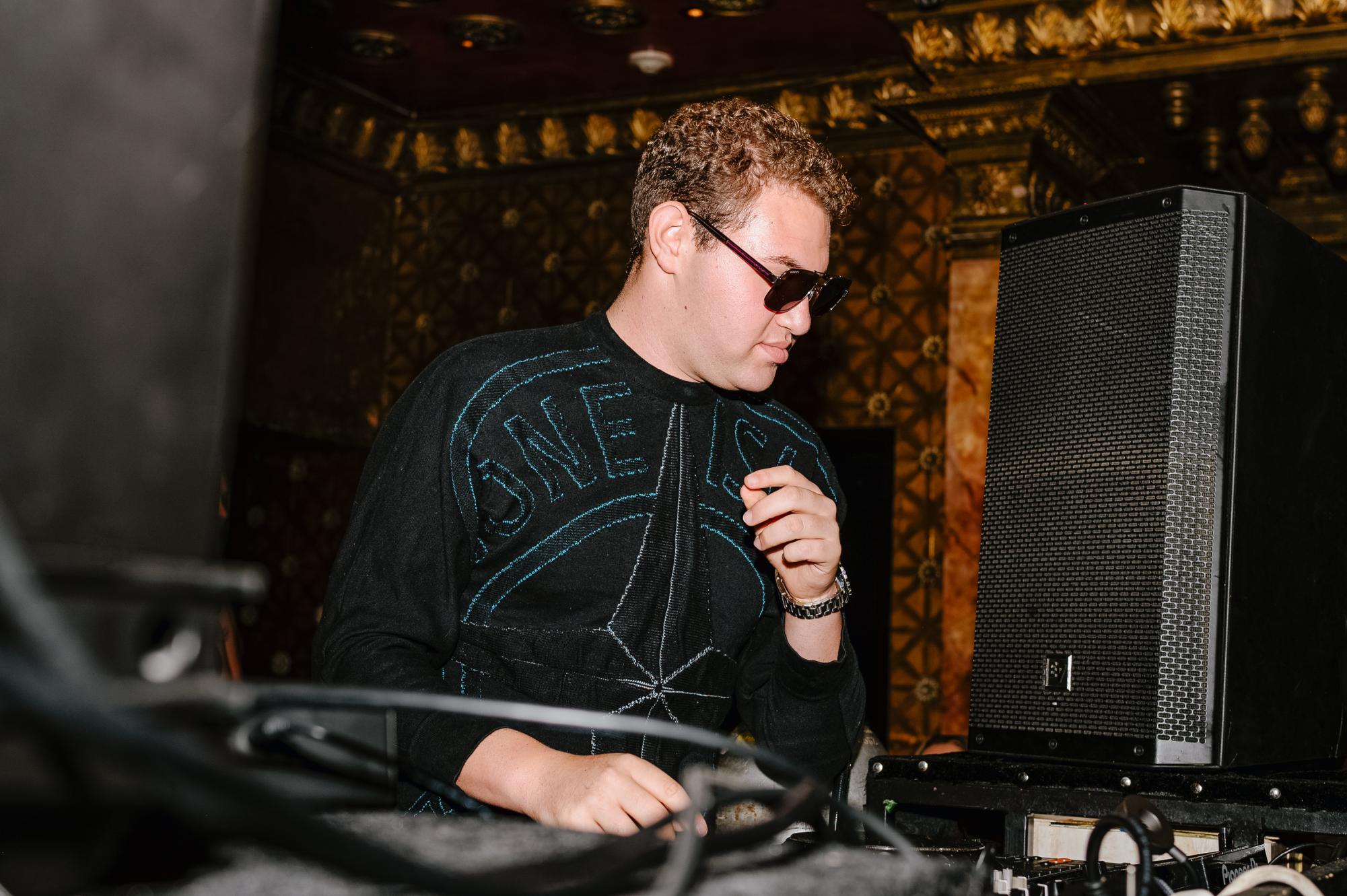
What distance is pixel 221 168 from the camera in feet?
1.34

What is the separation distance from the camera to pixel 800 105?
6.29m

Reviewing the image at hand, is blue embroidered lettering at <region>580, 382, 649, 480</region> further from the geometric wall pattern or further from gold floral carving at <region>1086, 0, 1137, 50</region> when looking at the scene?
the geometric wall pattern

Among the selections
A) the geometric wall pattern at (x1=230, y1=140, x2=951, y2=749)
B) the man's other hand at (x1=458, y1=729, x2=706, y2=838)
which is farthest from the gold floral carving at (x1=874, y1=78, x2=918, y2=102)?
the man's other hand at (x1=458, y1=729, x2=706, y2=838)

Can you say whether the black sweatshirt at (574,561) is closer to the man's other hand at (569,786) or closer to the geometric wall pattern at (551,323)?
the man's other hand at (569,786)

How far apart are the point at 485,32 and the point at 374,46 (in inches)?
24.5

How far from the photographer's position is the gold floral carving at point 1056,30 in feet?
16.4

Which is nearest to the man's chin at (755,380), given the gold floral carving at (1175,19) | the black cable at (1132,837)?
the black cable at (1132,837)

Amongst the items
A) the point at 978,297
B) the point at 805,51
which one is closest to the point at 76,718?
the point at 978,297

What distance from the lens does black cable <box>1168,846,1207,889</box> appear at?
96 centimetres

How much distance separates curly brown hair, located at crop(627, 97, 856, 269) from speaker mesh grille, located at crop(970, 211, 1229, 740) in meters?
0.37

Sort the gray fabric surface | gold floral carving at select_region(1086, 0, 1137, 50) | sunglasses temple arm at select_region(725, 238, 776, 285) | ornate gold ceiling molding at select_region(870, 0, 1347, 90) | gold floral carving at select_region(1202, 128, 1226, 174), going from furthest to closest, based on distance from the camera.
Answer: gold floral carving at select_region(1202, 128, 1226, 174) < gold floral carving at select_region(1086, 0, 1137, 50) < ornate gold ceiling molding at select_region(870, 0, 1347, 90) < sunglasses temple arm at select_region(725, 238, 776, 285) < the gray fabric surface

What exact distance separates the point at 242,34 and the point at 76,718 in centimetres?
24

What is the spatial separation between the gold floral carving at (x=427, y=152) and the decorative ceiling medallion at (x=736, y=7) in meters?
2.22

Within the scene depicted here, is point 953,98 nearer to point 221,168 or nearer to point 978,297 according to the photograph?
point 978,297
